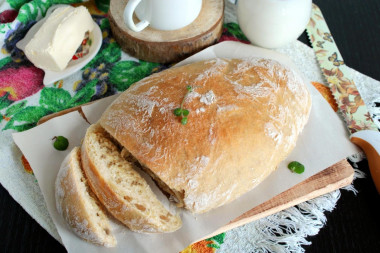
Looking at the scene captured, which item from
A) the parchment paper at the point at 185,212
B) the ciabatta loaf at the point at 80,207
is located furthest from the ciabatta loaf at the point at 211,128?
the ciabatta loaf at the point at 80,207

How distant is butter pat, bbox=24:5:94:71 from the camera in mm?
2256

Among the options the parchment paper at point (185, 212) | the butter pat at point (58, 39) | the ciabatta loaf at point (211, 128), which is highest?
the butter pat at point (58, 39)

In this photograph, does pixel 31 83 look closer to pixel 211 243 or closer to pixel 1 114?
pixel 1 114

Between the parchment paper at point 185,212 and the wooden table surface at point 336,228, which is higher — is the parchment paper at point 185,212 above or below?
→ above

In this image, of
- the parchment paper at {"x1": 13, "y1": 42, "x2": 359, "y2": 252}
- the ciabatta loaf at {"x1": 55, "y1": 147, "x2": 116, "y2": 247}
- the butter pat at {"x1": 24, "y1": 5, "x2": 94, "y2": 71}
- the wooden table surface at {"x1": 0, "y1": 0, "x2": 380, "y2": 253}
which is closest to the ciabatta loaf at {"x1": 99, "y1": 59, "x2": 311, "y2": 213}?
the parchment paper at {"x1": 13, "y1": 42, "x2": 359, "y2": 252}

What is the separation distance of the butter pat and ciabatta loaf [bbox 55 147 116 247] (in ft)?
2.68

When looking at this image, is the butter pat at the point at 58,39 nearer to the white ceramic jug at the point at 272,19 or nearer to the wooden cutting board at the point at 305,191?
the white ceramic jug at the point at 272,19

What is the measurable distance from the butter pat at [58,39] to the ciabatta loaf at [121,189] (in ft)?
2.28

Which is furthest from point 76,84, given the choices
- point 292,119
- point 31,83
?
point 292,119

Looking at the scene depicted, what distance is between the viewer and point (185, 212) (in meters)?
1.82

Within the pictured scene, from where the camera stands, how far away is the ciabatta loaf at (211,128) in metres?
1.71

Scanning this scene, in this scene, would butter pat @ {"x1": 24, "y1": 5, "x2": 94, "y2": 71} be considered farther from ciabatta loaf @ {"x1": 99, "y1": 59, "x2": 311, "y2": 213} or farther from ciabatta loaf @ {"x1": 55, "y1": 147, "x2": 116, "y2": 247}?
ciabatta loaf @ {"x1": 55, "y1": 147, "x2": 116, "y2": 247}

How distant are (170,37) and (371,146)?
1.38 m

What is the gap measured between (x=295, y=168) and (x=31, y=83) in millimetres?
1770
